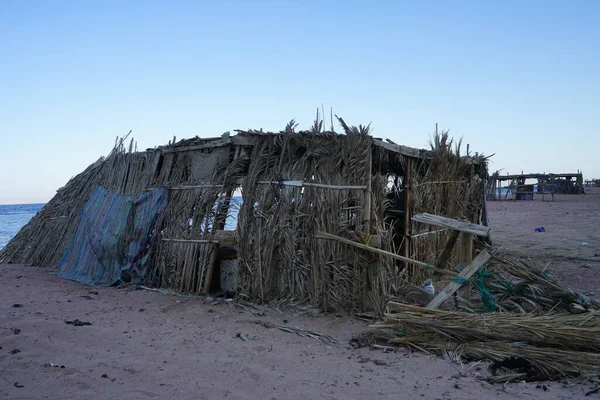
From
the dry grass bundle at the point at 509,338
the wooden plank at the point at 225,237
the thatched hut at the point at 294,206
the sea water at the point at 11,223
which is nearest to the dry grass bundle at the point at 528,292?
the dry grass bundle at the point at 509,338

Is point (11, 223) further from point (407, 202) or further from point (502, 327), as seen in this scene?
point (502, 327)

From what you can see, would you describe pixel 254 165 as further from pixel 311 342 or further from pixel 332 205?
pixel 311 342

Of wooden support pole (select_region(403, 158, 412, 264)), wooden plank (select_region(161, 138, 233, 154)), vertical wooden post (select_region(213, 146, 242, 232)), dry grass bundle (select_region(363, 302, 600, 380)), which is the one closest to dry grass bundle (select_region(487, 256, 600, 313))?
dry grass bundle (select_region(363, 302, 600, 380))

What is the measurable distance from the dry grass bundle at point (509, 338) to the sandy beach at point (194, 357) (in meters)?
0.17

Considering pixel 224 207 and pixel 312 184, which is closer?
pixel 312 184

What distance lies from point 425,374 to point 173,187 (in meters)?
4.88

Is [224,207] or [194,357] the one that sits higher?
[224,207]

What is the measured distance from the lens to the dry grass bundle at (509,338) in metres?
4.07

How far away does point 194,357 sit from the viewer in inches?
178

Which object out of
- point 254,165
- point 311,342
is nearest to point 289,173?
point 254,165

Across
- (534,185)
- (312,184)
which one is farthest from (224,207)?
(534,185)

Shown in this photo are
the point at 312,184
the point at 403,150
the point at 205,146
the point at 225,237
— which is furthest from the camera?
the point at 205,146

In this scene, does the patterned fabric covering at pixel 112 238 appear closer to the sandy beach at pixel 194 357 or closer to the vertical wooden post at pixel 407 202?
the sandy beach at pixel 194 357

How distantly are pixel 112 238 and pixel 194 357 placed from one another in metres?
4.13
